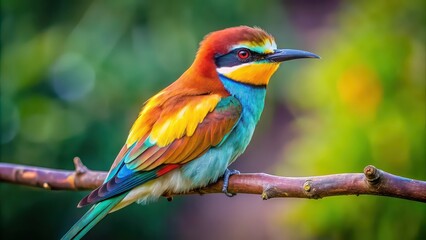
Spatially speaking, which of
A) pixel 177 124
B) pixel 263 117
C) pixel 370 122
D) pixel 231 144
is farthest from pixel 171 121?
pixel 263 117

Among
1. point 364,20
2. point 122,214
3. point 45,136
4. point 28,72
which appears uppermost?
Result: point 364,20

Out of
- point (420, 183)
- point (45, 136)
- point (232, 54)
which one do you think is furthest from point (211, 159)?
point (45, 136)

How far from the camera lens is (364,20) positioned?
4.14 m

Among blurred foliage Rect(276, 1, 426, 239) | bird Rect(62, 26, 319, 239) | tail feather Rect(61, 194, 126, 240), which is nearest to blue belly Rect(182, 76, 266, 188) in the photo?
bird Rect(62, 26, 319, 239)

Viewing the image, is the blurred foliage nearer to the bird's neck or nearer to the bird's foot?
the bird's neck

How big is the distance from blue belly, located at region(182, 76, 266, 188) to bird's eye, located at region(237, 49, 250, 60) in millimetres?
111

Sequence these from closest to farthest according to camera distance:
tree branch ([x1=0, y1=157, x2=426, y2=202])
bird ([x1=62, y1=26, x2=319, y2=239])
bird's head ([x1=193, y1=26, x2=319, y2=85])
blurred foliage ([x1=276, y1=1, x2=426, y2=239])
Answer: tree branch ([x1=0, y1=157, x2=426, y2=202])
bird ([x1=62, y1=26, x2=319, y2=239])
bird's head ([x1=193, y1=26, x2=319, y2=85])
blurred foliage ([x1=276, y1=1, x2=426, y2=239])

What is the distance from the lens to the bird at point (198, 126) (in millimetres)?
2967

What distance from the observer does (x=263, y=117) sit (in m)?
6.04

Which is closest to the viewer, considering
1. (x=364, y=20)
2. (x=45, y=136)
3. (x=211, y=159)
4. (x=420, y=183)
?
(x=420, y=183)

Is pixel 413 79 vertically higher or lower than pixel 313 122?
higher

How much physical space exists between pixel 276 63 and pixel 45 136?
2368 mm

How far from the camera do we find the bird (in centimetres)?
297

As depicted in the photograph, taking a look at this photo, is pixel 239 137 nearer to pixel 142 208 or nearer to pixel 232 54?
pixel 232 54
